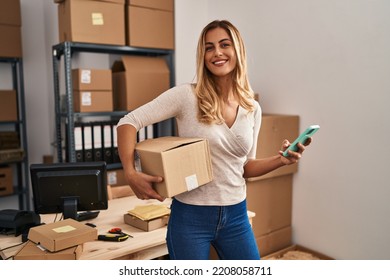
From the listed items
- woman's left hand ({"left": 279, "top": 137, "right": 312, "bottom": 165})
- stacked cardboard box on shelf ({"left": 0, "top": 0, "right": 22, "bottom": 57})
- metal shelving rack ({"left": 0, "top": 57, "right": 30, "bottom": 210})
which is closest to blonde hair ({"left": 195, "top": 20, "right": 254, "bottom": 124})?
woman's left hand ({"left": 279, "top": 137, "right": 312, "bottom": 165})

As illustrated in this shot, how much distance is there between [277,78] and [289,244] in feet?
4.13

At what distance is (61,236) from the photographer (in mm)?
1267

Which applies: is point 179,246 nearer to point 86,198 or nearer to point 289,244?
point 86,198

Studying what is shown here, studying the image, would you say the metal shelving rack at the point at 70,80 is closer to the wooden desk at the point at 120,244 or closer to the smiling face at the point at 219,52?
the wooden desk at the point at 120,244

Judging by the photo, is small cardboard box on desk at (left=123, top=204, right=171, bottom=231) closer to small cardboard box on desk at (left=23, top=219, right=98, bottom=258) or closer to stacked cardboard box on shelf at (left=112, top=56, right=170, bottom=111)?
small cardboard box on desk at (left=23, top=219, right=98, bottom=258)

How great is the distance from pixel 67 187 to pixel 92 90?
4.32 feet

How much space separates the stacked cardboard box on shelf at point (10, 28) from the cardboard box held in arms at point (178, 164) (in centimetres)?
243

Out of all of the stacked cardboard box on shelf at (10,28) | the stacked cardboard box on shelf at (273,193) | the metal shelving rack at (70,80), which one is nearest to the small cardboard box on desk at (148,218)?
the stacked cardboard box on shelf at (273,193)

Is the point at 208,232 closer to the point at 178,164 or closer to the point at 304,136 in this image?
the point at 178,164

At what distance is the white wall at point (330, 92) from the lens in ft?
7.34

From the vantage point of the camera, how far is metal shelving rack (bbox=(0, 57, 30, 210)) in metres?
3.33
